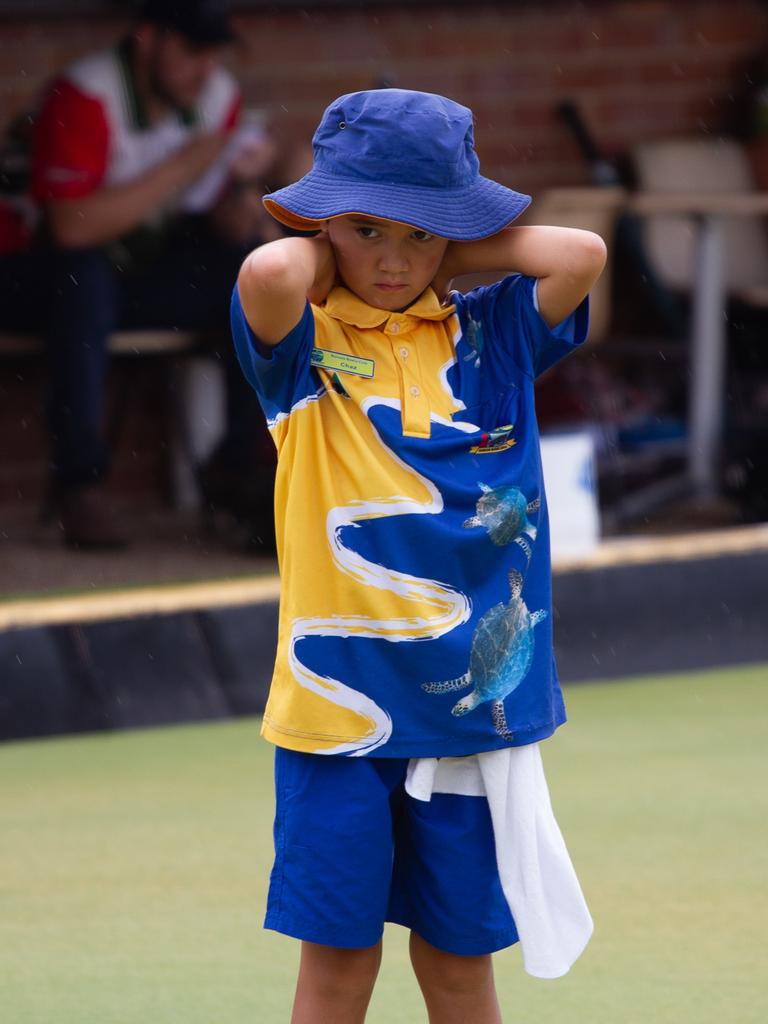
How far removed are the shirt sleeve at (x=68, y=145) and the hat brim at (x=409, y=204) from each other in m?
3.24

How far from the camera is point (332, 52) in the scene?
6.21 meters

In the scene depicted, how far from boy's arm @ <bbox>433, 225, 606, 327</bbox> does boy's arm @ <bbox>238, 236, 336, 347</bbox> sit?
0.61 feet

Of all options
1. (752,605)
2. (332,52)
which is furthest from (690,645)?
(332,52)

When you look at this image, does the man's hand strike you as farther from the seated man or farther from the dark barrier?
the dark barrier

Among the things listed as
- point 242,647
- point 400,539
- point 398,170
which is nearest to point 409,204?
point 398,170

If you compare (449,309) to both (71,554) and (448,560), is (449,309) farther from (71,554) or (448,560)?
(71,554)

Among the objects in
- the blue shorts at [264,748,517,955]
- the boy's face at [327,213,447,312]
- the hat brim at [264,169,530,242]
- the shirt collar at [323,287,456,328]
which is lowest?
the blue shorts at [264,748,517,955]

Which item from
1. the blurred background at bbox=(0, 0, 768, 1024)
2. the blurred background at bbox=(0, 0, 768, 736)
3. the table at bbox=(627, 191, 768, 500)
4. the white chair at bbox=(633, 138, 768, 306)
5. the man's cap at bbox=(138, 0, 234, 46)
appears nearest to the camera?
the blurred background at bbox=(0, 0, 768, 1024)

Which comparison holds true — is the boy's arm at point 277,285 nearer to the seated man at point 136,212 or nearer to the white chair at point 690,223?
the seated man at point 136,212

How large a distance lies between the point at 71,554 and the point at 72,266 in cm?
85

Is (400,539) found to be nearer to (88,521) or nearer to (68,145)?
(88,521)

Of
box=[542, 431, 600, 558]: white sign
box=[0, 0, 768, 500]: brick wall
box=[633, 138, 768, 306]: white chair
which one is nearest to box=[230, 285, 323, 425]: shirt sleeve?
box=[542, 431, 600, 558]: white sign

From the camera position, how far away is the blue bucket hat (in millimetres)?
1948

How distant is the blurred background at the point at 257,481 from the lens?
2895 millimetres
